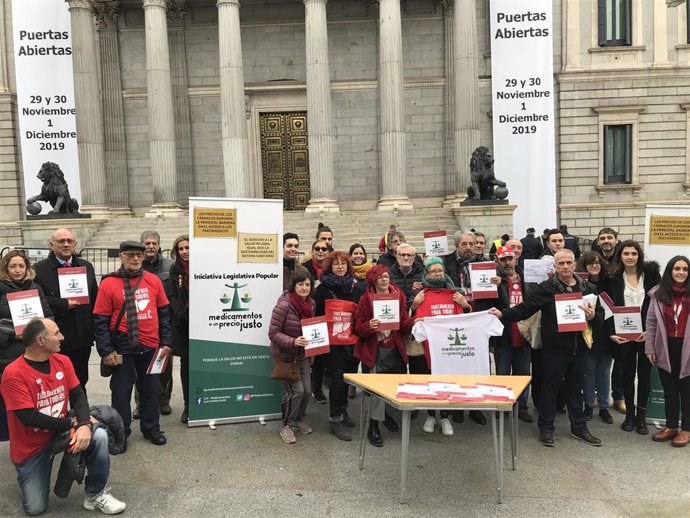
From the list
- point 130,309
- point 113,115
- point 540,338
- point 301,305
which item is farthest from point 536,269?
point 113,115

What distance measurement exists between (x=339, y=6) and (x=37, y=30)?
12.1 m

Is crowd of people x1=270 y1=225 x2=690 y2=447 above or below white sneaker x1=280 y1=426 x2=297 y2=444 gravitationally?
above

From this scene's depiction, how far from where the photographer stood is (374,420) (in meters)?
6.22

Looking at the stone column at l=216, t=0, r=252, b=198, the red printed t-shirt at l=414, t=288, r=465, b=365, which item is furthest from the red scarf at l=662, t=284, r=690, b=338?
the stone column at l=216, t=0, r=252, b=198

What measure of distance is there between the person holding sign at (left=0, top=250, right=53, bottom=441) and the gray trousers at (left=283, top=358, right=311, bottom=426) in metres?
2.70

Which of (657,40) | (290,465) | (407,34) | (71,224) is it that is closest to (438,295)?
(290,465)

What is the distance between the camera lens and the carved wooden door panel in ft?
79.8

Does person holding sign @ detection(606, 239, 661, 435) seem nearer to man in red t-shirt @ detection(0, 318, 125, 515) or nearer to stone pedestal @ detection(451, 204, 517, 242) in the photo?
man in red t-shirt @ detection(0, 318, 125, 515)

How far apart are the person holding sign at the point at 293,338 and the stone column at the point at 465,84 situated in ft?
51.8

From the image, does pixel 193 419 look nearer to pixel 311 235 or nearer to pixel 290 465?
pixel 290 465

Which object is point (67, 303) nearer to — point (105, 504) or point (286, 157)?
point (105, 504)

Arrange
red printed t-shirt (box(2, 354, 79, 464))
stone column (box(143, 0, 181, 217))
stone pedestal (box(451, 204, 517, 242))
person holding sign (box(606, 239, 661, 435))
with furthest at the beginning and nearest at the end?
stone column (box(143, 0, 181, 217)), stone pedestal (box(451, 204, 517, 242)), person holding sign (box(606, 239, 661, 435)), red printed t-shirt (box(2, 354, 79, 464))

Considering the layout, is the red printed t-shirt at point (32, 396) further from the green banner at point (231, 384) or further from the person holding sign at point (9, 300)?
the green banner at point (231, 384)

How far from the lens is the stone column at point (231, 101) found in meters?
19.6
